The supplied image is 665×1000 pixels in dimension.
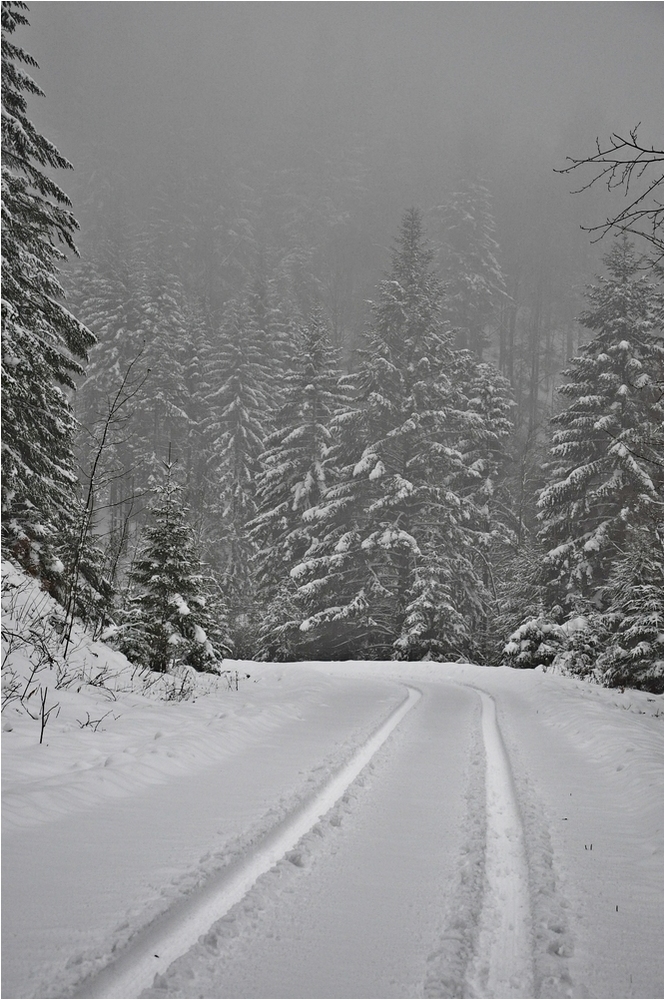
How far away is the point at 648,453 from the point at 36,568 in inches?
783

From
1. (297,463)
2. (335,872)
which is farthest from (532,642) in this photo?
(335,872)

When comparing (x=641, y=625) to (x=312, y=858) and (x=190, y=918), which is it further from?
(x=190, y=918)

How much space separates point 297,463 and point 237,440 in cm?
922

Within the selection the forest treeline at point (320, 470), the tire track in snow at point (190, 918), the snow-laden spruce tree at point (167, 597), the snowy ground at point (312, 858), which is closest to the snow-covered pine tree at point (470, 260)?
the forest treeline at point (320, 470)

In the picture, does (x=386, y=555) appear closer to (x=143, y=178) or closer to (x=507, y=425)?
(x=507, y=425)

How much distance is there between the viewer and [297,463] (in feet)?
89.7

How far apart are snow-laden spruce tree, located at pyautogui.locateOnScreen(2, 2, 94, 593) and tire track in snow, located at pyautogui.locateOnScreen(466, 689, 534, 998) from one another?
27.7ft

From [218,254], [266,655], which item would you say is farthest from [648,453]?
[218,254]

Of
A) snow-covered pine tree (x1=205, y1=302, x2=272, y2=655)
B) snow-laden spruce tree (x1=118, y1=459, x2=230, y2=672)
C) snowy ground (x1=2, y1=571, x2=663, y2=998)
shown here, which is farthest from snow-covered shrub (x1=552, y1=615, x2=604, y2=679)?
snow-covered pine tree (x1=205, y1=302, x2=272, y2=655)

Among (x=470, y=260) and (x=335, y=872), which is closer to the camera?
Result: (x=335, y=872)

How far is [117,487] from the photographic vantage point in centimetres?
3806

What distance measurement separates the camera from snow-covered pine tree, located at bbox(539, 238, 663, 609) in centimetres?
1961

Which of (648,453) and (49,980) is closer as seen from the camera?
(49,980)

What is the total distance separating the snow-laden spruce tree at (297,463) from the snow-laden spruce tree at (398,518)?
3.90 ft
